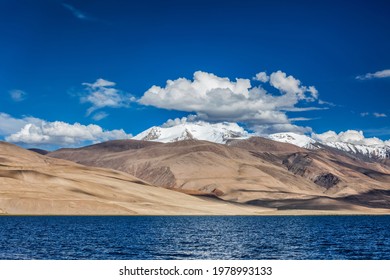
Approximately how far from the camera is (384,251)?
268 ft
